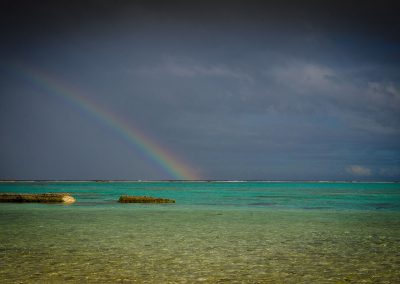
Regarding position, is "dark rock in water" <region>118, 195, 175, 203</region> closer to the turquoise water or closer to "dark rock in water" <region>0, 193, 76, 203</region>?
"dark rock in water" <region>0, 193, 76, 203</region>

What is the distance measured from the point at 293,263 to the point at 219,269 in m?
3.08

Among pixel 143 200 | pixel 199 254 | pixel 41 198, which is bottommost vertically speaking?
pixel 143 200

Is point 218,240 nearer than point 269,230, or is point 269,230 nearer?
point 218,240

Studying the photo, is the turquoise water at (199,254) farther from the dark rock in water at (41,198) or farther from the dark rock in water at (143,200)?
the dark rock in water at (41,198)

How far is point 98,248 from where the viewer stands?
18703 millimetres

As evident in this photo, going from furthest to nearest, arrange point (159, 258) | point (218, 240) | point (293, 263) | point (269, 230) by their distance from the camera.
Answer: point (269, 230) → point (218, 240) → point (159, 258) → point (293, 263)

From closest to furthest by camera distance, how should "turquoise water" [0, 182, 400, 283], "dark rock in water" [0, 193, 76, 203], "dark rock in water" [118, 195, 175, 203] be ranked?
"turquoise water" [0, 182, 400, 283], "dark rock in water" [0, 193, 76, 203], "dark rock in water" [118, 195, 175, 203]

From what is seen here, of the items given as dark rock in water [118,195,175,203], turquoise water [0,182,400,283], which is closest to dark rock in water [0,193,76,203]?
dark rock in water [118,195,175,203]

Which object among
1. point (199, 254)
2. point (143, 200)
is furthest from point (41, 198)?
point (199, 254)

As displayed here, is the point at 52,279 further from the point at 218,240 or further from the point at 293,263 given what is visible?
the point at 218,240

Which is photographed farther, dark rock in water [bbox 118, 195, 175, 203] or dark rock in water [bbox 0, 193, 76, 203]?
dark rock in water [bbox 118, 195, 175, 203]

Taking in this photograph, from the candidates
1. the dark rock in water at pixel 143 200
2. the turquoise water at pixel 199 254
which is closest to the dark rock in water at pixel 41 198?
the dark rock in water at pixel 143 200

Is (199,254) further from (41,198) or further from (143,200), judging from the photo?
(41,198)

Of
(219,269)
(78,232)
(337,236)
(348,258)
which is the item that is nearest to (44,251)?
(78,232)
